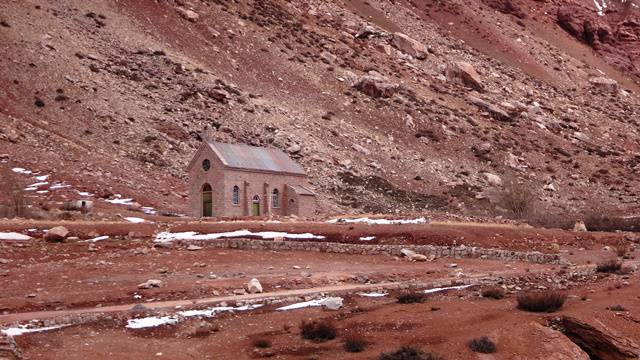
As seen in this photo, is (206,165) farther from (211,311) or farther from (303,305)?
(211,311)

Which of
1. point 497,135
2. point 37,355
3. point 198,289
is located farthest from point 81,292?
point 497,135

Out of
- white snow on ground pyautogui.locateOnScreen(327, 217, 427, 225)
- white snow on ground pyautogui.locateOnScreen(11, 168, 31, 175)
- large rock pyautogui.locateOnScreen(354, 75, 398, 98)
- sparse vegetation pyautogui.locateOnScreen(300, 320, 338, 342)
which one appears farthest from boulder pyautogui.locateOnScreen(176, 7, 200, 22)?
sparse vegetation pyautogui.locateOnScreen(300, 320, 338, 342)

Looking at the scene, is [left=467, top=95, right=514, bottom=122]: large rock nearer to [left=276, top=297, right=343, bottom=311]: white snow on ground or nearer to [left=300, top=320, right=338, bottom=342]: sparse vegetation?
[left=276, top=297, right=343, bottom=311]: white snow on ground

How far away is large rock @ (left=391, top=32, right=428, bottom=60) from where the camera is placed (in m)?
82.8

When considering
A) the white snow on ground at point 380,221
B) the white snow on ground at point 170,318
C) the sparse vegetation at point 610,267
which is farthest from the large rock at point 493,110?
the white snow on ground at point 170,318

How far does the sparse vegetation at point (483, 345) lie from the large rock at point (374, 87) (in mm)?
55960

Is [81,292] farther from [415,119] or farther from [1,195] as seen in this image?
[415,119]

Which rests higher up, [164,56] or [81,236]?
[164,56]

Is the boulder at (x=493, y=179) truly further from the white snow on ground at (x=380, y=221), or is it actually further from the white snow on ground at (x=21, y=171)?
the white snow on ground at (x=21, y=171)

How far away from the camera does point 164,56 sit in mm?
63469

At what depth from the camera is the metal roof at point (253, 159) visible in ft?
138

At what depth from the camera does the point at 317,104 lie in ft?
217

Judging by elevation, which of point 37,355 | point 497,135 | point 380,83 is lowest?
point 37,355

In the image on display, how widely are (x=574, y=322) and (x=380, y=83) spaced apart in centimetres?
5620
